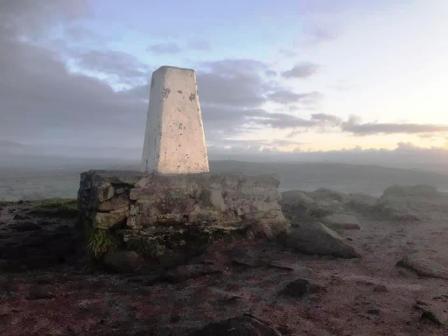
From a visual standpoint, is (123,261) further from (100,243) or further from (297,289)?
(297,289)

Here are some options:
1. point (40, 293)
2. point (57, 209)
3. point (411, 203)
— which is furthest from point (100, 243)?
point (411, 203)

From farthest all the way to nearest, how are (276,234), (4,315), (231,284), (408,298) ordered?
(276,234) → (231,284) → (408,298) → (4,315)

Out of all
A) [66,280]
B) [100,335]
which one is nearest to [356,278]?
[100,335]

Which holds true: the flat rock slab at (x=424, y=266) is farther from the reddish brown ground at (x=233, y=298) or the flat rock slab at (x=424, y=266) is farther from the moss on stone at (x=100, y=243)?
the moss on stone at (x=100, y=243)

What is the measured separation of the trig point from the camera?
1061cm

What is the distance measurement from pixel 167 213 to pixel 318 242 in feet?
11.1

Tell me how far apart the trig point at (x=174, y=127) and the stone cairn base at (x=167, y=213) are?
734 mm

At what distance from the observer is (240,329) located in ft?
16.5

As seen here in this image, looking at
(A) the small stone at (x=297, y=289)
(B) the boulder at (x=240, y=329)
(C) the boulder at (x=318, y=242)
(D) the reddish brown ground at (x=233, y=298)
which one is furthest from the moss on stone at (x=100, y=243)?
(B) the boulder at (x=240, y=329)

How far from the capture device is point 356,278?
26.1ft

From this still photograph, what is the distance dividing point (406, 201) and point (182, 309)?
43.0 feet

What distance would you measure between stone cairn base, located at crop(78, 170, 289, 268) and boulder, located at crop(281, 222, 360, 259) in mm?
689

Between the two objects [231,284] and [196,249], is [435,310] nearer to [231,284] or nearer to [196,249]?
[231,284]

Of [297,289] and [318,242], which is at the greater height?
[318,242]
